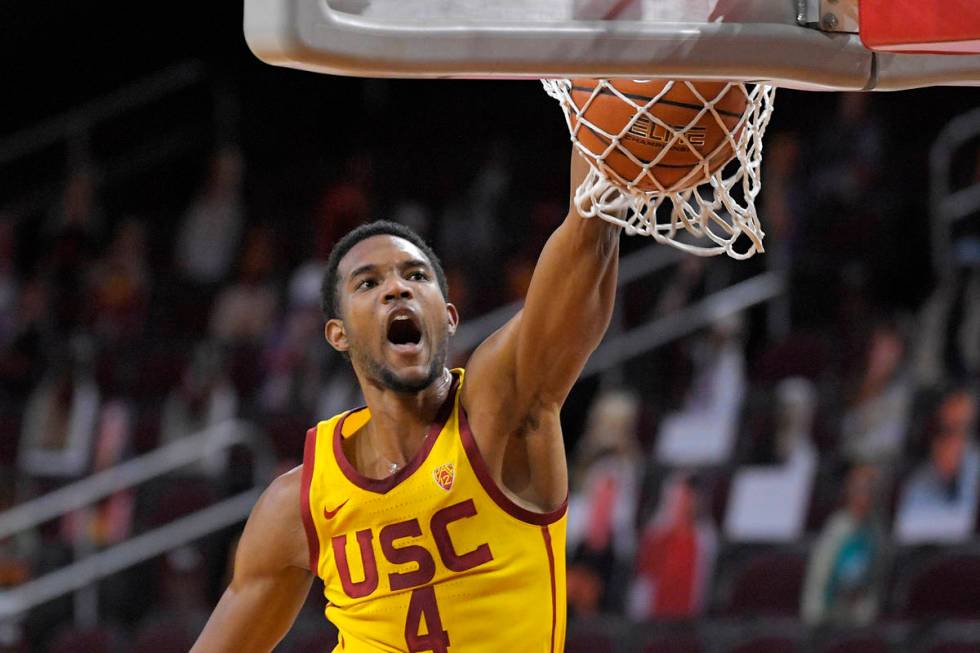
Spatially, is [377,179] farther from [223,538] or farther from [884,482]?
[884,482]

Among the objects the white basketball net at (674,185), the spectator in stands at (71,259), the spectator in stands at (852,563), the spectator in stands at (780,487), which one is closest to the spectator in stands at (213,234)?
the spectator in stands at (71,259)

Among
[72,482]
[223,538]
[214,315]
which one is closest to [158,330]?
Answer: [214,315]

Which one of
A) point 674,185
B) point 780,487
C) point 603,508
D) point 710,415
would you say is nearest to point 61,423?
point 603,508

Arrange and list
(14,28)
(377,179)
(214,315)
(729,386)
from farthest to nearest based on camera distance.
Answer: (14,28)
(377,179)
(214,315)
(729,386)

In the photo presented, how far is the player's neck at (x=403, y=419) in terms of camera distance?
3.55m

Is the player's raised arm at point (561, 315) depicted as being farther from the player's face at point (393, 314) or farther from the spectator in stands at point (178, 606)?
the spectator in stands at point (178, 606)

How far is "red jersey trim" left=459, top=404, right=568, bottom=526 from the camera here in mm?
3402

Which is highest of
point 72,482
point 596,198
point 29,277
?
point 29,277

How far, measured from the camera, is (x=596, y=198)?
124 inches

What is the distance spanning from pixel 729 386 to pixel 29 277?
4.66 m

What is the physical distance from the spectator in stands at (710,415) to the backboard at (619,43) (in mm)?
5282

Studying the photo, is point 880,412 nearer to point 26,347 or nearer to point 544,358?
point 544,358

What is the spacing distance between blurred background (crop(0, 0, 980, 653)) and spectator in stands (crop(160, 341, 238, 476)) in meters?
0.02

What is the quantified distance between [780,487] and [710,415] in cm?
66
